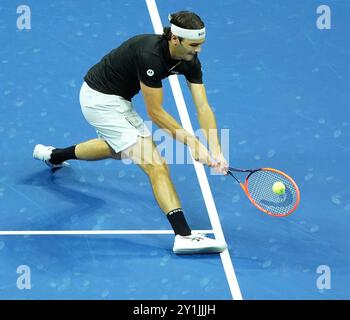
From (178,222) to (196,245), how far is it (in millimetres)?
235

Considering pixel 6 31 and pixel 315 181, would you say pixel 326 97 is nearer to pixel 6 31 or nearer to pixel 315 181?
pixel 315 181

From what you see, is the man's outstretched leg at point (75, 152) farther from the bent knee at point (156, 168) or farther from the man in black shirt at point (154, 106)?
the bent knee at point (156, 168)

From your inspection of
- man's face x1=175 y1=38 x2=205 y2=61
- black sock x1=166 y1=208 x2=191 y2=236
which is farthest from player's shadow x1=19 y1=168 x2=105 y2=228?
man's face x1=175 y1=38 x2=205 y2=61

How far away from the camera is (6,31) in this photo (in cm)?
1082

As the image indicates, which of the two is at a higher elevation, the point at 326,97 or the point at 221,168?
the point at 221,168

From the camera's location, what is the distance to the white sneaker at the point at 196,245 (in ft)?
25.5

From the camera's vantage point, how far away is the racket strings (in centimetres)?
794

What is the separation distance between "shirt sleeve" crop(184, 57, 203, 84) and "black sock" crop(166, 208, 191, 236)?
108 centimetres

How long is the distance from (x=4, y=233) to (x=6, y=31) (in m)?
3.39
